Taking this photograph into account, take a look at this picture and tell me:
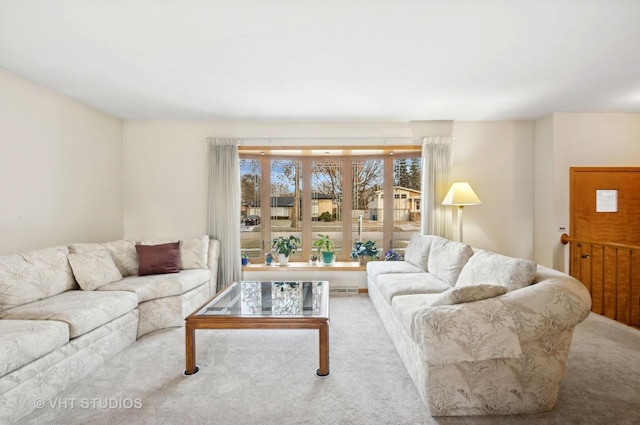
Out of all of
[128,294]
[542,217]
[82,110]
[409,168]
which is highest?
[82,110]

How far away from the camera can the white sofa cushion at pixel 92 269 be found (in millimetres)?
3113

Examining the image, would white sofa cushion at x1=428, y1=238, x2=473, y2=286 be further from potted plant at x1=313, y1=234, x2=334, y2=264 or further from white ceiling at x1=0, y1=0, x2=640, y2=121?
white ceiling at x1=0, y1=0, x2=640, y2=121

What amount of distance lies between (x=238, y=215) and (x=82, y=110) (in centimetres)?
226

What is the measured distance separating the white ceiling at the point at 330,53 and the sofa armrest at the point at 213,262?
1.83 m

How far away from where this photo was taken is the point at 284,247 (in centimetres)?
479

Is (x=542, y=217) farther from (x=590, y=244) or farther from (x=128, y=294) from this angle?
(x=128, y=294)

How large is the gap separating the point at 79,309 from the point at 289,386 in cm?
175

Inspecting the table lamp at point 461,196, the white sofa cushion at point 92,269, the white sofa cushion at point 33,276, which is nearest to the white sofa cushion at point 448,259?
the table lamp at point 461,196

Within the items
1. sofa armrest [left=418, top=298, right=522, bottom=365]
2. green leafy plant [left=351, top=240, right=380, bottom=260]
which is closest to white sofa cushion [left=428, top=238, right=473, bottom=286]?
green leafy plant [left=351, top=240, right=380, bottom=260]

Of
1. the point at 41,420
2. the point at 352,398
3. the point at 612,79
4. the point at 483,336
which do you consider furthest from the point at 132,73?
the point at 612,79

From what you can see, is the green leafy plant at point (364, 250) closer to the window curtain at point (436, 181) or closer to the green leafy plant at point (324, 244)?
the green leafy plant at point (324, 244)

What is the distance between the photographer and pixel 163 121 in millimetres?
4652

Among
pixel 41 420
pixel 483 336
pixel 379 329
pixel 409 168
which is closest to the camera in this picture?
pixel 483 336

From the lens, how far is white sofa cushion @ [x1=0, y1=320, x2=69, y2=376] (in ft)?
6.12
